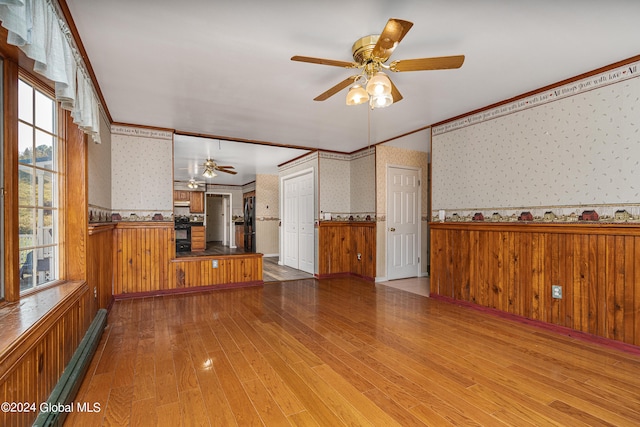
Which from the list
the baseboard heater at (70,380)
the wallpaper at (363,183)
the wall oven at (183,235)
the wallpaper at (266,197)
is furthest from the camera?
the wall oven at (183,235)

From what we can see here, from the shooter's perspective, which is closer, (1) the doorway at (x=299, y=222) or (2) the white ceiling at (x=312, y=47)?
(2) the white ceiling at (x=312, y=47)

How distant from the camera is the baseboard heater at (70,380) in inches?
57.9

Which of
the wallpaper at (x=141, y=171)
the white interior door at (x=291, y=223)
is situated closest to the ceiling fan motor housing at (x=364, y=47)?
the wallpaper at (x=141, y=171)

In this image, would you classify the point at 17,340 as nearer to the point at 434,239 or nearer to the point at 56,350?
the point at 56,350

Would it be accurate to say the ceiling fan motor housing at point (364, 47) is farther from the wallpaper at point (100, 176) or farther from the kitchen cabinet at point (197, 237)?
the kitchen cabinet at point (197, 237)

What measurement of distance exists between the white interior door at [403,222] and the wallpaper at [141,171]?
3649 mm

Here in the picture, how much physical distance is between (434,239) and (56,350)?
405 cm

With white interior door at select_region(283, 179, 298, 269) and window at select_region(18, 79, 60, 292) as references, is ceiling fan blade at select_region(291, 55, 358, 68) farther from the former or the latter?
white interior door at select_region(283, 179, 298, 269)

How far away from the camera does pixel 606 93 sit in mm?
2633

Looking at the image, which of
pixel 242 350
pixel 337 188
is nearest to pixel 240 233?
pixel 337 188

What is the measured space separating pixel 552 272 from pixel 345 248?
344 centimetres

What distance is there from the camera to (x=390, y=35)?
1751mm

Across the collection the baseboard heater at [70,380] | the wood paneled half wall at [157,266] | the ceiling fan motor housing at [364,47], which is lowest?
the baseboard heater at [70,380]

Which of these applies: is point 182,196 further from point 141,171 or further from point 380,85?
point 380,85
